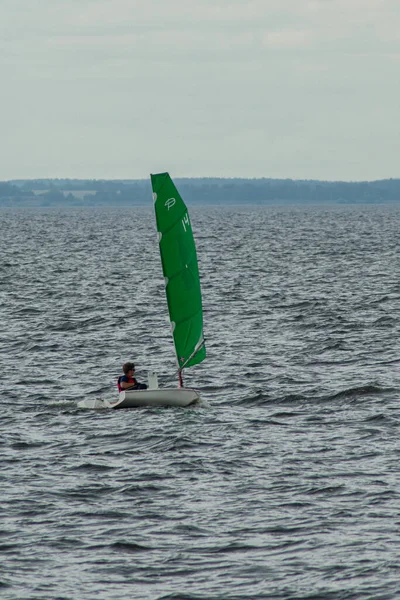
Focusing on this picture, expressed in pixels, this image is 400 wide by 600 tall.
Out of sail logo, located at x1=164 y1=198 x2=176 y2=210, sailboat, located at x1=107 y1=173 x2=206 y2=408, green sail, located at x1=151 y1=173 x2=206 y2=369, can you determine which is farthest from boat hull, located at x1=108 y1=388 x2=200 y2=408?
sail logo, located at x1=164 y1=198 x2=176 y2=210

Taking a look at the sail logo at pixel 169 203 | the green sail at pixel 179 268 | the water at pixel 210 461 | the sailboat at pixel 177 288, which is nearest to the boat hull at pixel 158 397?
the sailboat at pixel 177 288

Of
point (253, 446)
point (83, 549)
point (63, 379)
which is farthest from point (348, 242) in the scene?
point (83, 549)

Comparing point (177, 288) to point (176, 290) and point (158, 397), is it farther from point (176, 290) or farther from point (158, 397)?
point (158, 397)

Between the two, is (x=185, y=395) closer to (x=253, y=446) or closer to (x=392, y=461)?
(x=253, y=446)

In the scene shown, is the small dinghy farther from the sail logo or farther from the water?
the water

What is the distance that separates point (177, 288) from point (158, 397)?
2913 mm

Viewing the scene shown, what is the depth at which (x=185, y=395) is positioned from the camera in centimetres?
2722

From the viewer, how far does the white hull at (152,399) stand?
89.1 ft

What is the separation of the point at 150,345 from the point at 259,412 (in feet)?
42.6

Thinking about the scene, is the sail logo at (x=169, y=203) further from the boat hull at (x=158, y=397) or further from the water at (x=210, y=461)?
the water at (x=210, y=461)

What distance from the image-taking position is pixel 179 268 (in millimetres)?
27750

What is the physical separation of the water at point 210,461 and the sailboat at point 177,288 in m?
0.47

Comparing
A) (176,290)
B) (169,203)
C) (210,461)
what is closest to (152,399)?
(176,290)

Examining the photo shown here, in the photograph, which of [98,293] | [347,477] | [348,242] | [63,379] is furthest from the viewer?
[348,242]
